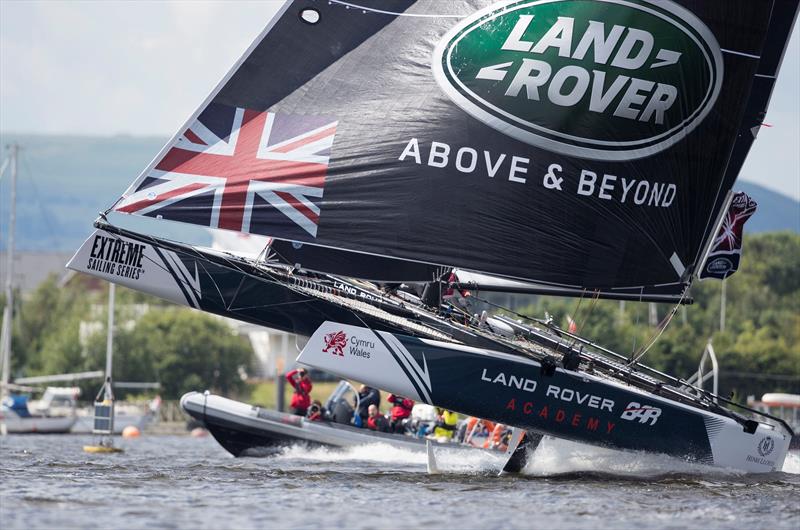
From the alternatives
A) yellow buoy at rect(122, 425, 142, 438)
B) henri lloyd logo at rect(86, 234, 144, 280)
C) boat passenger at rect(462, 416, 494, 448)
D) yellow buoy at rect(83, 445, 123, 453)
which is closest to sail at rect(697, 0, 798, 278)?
boat passenger at rect(462, 416, 494, 448)

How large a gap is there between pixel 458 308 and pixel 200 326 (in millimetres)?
49927

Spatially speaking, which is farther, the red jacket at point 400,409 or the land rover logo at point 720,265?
the red jacket at point 400,409

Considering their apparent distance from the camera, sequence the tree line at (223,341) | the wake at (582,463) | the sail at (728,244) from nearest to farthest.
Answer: the wake at (582,463) < the sail at (728,244) < the tree line at (223,341)

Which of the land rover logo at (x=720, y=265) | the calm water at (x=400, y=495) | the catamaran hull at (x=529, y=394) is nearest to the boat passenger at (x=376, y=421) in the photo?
the calm water at (x=400, y=495)

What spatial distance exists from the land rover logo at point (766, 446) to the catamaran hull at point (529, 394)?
27cm

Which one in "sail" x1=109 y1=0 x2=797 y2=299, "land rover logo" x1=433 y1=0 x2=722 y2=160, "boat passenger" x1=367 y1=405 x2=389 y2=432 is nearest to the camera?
"sail" x1=109 y1=0 x2=797 y2=299

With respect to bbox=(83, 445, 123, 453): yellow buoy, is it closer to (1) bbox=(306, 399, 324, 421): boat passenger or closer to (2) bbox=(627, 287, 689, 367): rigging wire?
(1) bbox=(306, 399, 324, 421): boat passenger

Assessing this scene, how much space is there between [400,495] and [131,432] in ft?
109

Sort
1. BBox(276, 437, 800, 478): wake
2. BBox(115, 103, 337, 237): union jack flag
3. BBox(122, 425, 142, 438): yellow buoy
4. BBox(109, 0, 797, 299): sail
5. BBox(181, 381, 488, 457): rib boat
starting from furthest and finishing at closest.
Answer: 1. BBox(122, 425, 142, 438): yellow buoy
2. BBox(181, 381, 488, 457): rib boat
3. BBox(276, 437, 800, 478): wake
4. BBox(109, 0, 797, 299): sail
5. BBox(115, 103, 337, 237): union jack flag

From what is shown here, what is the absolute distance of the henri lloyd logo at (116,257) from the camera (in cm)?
1831

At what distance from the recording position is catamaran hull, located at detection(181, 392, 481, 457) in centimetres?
2367

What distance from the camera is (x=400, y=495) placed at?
15805mm

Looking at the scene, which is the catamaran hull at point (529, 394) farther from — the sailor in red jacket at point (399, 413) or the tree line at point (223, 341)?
the tree line at point (223, 341)

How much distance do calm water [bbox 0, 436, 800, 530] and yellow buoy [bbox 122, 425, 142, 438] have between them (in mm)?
25537
